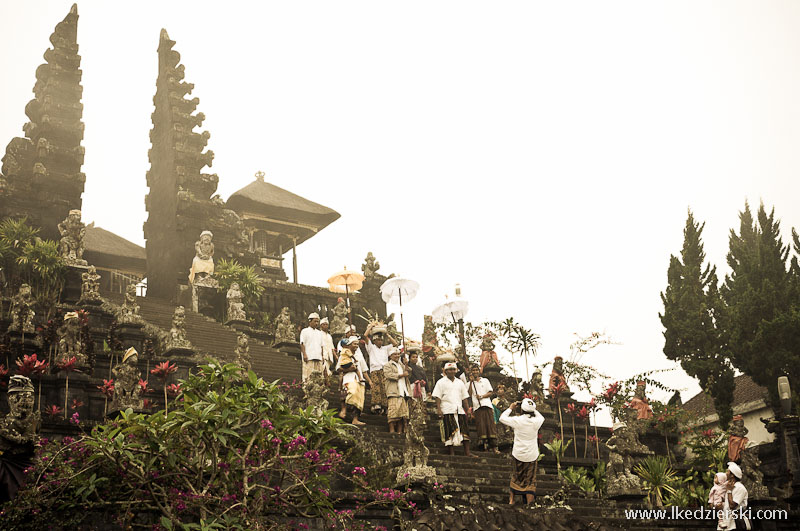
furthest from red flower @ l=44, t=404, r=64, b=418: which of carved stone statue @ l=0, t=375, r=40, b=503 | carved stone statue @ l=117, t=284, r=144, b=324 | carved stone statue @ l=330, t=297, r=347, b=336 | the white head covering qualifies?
carved stone statue @ l=330, t=297, r=347, b=336

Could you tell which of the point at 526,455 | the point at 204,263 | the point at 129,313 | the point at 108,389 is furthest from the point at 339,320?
the point at 526,455

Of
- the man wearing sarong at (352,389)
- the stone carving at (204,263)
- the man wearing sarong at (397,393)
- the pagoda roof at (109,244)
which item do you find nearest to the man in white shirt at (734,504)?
the man wearing sarong at (397,393)

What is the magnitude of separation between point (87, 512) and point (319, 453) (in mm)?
2476

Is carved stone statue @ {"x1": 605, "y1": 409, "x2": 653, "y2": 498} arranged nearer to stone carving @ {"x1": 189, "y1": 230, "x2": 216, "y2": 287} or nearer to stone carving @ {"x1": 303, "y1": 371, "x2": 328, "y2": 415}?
stone carving @ {"x1": 303, "y1": 371, "x2": 328, "y2": 415}

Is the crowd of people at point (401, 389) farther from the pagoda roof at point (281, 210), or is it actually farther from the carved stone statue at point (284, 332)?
the pagoda roof at point (281, 210)

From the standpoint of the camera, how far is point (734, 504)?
1256 centimetres

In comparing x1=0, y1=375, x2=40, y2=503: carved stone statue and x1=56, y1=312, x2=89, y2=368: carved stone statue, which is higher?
x1=56, y1=312, x2=89, y2=368: carved stone statue

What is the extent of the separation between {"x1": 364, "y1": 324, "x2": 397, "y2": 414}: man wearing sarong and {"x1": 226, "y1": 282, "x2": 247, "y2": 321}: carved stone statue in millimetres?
5580

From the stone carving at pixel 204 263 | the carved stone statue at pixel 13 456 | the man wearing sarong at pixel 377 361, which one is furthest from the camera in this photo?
the stone carving at pixel 204 263

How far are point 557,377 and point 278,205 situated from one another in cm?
1654

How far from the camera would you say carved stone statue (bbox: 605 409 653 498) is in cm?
1337

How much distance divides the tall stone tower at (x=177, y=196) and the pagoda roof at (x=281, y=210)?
534cm

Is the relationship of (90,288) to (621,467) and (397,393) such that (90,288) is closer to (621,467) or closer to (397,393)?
(397,393)

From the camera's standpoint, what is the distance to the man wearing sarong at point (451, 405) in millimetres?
13508
